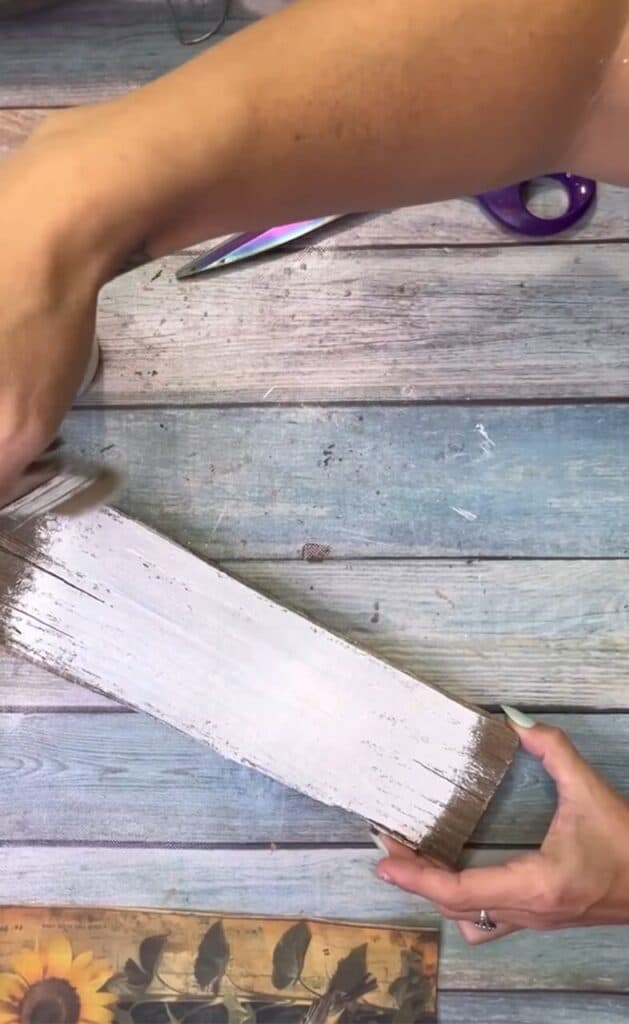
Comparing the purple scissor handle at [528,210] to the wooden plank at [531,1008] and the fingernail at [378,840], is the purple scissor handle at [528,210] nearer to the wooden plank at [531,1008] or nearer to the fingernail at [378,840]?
the fingernail at [378,840]

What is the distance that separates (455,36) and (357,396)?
0.42 metres

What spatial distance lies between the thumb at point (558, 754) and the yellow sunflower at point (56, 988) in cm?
47

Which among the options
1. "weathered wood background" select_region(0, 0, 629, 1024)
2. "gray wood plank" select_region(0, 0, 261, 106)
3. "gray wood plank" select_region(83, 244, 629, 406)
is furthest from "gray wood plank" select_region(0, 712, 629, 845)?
"gray wood plank" select_region(0, 0, 261, 106)

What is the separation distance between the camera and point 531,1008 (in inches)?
32.4

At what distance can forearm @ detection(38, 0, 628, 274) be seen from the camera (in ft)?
1.34

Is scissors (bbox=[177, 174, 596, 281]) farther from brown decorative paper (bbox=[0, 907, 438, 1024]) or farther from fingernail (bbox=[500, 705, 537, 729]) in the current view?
brown decorative paper (bbox=[0, 907, 438, 1024])

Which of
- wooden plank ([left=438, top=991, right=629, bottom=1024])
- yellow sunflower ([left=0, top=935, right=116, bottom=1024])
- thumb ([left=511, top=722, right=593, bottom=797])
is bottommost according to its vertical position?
wooden plank ([left=438, top=991, right=629, bottom=1024])

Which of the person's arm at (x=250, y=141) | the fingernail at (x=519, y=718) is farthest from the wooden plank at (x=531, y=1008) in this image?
the person's arm at (x=250, y=141)

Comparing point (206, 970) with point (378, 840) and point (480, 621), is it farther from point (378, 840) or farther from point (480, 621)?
point (480, 621)

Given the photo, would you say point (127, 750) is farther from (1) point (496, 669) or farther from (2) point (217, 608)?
(1) point (496, 669)

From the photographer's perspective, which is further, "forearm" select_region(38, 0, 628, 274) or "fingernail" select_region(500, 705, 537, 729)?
"fingernail" select_region(500, 705, 537, 729)

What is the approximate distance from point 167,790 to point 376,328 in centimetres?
50

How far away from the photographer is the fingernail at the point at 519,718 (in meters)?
0.79

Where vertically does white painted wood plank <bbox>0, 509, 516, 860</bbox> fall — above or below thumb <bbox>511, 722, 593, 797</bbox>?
above
